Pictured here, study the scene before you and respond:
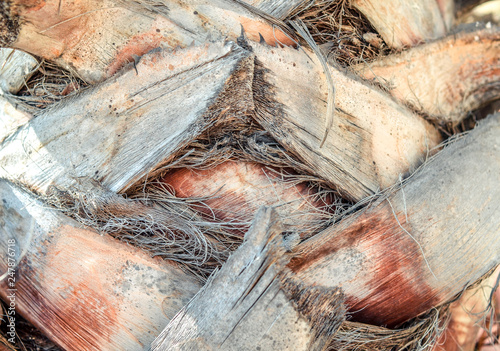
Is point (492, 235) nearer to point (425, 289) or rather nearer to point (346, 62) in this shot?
point (425, 289)

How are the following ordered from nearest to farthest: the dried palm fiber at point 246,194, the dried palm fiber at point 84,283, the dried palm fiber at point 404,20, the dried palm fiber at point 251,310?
the dried palm fiber at point 251,310, the dried palm fiber at point 84,283, the dried palm fiber at point 246,194, the dried palm fiber at point 404,20

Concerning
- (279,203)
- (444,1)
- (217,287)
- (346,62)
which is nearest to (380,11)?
(346,62)

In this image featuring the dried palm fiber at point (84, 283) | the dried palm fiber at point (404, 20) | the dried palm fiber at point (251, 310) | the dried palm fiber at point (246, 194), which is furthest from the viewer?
the dried palm fiber at point (404, 20)

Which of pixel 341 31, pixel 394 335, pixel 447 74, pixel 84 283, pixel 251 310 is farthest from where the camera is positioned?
pixel 447 74

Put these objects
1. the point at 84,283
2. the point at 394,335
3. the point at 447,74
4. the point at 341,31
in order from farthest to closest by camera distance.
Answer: the point at 447,74 → the point at 341,31 → the point at 394,335 → the point at 84,283

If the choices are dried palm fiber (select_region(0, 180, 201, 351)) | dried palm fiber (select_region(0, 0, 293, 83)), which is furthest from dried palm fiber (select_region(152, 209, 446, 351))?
dried palm fiber (select_region(0, 0, 293, 83))

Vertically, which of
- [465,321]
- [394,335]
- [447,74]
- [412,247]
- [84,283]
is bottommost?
[465,321]

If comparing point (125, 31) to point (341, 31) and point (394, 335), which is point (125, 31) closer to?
point (341, 31)

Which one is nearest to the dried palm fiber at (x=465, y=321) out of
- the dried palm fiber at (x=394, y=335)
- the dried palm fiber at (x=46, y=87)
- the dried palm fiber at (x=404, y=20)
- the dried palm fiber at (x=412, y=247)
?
the dried palm fiber at (x=394, y=335)

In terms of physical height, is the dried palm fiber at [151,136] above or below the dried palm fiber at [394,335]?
above

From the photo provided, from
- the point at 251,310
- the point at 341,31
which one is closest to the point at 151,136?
the point at 251,310

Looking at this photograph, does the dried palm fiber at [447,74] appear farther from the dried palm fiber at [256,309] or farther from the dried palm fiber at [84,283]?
the dried palm fiber at [84,283]
